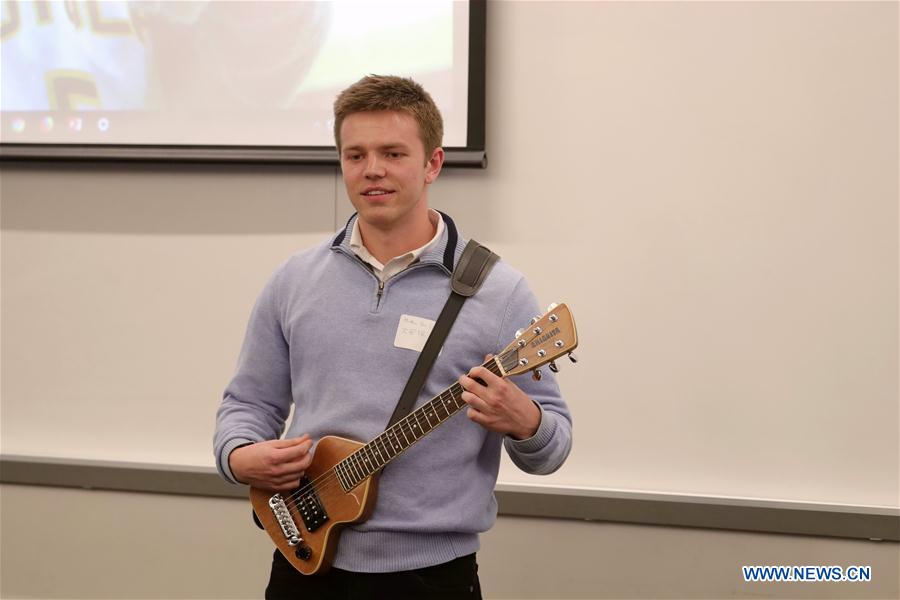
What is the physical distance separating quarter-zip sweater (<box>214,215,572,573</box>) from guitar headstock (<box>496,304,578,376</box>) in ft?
0.41

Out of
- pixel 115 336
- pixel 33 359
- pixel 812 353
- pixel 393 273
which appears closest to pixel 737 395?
pixel 812 353

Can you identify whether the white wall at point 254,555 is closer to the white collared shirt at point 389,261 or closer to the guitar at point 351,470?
the guitar at point 351,470

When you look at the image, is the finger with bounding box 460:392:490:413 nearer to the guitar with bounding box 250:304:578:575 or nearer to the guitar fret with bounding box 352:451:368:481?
the guitar with bounding box 250:304:578:575

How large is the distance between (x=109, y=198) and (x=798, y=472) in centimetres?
227

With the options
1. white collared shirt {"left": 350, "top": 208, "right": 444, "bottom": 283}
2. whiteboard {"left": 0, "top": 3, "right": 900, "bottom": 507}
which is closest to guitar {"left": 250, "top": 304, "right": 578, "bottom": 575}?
white collared shirt {"left": 350, "top": 208, "right": 444, "bottom": 283}

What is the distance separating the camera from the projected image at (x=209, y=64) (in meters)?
2.66

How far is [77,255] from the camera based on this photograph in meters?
2.92

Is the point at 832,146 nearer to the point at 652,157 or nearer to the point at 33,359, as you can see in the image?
the point at 652,157

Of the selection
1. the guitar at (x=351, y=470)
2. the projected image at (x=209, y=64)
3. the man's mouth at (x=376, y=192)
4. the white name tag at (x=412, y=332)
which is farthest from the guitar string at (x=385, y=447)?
the projected image at (x=209, y=64)

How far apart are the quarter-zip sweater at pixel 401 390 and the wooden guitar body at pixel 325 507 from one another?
0.09ft

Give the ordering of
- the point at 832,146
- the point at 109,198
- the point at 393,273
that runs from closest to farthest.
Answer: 1. the point at 393,273
2. the point at 832,146
3. the point at 109,198

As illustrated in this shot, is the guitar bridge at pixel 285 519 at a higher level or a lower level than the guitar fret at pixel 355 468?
lower

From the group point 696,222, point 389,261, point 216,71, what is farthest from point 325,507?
point 216,71

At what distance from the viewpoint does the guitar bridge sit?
173 cm
